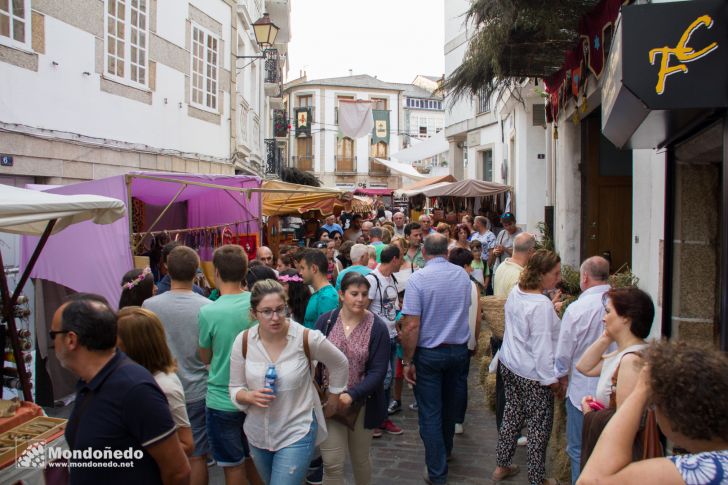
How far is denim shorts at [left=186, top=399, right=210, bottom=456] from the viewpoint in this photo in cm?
445

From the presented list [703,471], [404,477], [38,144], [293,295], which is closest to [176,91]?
[38,144]

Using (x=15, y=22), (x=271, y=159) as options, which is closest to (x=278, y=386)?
(x=15, y=22)

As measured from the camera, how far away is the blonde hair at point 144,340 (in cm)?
319

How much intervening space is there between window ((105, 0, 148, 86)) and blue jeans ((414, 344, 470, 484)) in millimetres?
8436

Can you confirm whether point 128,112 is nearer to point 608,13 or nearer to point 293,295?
point 293,295

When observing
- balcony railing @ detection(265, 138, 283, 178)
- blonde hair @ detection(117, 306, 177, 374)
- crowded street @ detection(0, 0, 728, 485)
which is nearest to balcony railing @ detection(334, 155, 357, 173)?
balcony railing @ detection(265, 138, 283, 178)

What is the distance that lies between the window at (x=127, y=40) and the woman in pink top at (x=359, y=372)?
27.7 ft

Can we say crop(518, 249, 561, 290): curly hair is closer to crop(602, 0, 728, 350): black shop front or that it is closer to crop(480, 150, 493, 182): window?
crop(602, 0, 728, 350): black shop front

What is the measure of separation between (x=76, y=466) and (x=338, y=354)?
5.22ft

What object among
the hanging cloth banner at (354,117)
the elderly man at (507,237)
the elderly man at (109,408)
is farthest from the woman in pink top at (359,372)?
the hanging cloth banner at (354,117)

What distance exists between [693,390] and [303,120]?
51.8m

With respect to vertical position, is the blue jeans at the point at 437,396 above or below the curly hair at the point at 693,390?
below

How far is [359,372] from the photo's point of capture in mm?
4285

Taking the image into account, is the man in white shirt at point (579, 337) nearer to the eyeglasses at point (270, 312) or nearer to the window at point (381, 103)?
the eyeglasses at point (270, 312)
